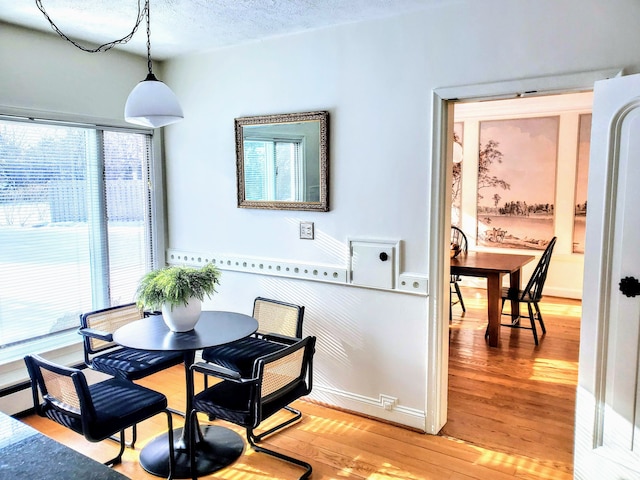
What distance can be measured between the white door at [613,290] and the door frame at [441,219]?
0.45m

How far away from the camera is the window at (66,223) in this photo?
312cm

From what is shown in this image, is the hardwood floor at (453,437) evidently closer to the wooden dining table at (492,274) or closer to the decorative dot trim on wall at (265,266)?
the wooden dining table at (492,274)

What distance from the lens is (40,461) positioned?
3.20 feet

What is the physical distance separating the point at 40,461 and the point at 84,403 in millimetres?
1284

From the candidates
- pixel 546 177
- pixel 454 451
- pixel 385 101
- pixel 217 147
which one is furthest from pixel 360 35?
pixel 546 177

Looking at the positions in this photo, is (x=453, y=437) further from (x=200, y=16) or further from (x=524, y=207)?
(x=524, y=207)

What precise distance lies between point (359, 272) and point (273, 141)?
1.11 m

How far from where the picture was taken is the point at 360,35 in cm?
299

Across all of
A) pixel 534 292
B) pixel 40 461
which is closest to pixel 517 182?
pixel 534 292

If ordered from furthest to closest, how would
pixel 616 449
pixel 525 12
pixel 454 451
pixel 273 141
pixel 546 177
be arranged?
1. pixel 546 177
2. pixel 273 141
3. pixel 454 451
4. pixel 525 12
5. pixel 616 449

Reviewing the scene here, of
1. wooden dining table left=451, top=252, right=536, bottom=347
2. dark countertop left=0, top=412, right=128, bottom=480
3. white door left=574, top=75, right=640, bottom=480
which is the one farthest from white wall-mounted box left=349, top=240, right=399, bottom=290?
dark countertop left=0, top=412, right=128, bottom=480

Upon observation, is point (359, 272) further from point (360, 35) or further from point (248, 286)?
point (360, 35)

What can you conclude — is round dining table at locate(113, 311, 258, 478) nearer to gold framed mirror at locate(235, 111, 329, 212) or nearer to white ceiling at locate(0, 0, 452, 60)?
gold framed mirror at locate(235, 111, 329, 212)

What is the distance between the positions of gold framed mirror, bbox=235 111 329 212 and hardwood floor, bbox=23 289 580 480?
1.44 m
